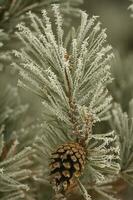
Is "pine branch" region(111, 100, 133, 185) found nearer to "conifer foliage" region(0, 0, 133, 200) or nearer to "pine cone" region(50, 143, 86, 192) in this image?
"conifer foliage" region(0, 0, 133, 200)

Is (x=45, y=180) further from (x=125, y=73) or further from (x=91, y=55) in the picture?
(x=125, y=73)

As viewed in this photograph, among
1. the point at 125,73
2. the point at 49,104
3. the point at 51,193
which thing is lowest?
the point at 51,193

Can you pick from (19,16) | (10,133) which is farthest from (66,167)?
(19,16)

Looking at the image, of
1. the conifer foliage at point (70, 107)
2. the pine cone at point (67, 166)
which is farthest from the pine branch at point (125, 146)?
the pine cone at point (67, 166)

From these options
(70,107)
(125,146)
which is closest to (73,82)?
(70,107)

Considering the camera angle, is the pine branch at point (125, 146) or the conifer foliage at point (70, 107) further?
the pine branch at point (125, 146)

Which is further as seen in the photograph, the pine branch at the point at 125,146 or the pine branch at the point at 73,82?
the pine branch at the point at 125,146

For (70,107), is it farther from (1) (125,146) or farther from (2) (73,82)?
(1) (125,146)

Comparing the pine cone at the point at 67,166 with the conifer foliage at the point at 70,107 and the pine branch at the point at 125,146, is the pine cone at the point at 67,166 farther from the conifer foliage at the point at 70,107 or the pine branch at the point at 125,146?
the pine branch at the point at 125,146

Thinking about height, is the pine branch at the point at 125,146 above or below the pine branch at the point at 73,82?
below
